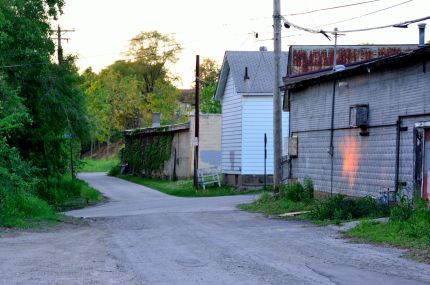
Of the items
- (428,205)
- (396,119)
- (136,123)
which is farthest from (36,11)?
(136,123)

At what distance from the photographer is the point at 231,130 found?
4047cm

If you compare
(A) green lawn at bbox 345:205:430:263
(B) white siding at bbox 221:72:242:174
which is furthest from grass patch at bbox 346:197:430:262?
(B) white siding at bbox 221:72:242:174

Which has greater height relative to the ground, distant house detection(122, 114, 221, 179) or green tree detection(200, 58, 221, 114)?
green tree detection(200, 58, 221, 114)

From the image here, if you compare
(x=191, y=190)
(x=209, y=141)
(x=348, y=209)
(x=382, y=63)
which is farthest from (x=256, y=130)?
(x=348, y=209)

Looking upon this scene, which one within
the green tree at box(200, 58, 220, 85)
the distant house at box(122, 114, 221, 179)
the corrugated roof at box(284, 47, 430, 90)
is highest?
the green tree at box(200, 58, 220, 85)

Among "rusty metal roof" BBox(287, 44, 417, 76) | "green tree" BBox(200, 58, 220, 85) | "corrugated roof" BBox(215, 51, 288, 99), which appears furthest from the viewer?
"green tree" BBox(200, 58, 220, 85)

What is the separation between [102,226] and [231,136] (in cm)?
2068

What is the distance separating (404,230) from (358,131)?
22.7 feet

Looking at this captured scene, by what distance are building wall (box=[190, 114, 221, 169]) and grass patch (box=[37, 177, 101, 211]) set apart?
11.1 meters

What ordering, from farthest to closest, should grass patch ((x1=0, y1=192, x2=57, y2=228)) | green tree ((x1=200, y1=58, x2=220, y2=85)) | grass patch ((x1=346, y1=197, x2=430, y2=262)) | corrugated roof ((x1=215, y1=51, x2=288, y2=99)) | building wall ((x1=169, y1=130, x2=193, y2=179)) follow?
green tree ((x1=200, y1=58, x2=220, y2=85)) → building wall ((x1=169, y1=130, x2=193, y2=179)) → corrugated roof ((x1=215, y1=51, x2=288, y2=99)) → grass patch ((x1=0, y1=192, x2=57, y2=228)) → grass patch ((x1=346, y1=197, x2=430, y2=262))

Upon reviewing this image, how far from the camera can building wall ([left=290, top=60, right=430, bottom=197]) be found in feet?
60.2

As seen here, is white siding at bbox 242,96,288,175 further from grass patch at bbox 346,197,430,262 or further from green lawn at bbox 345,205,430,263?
green lawn at bbox 345,205,430,263

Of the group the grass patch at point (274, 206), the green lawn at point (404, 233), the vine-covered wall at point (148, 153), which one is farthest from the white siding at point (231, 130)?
the green lawn at point (404, 233)

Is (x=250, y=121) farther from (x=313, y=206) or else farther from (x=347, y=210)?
(x=347, y=210)
